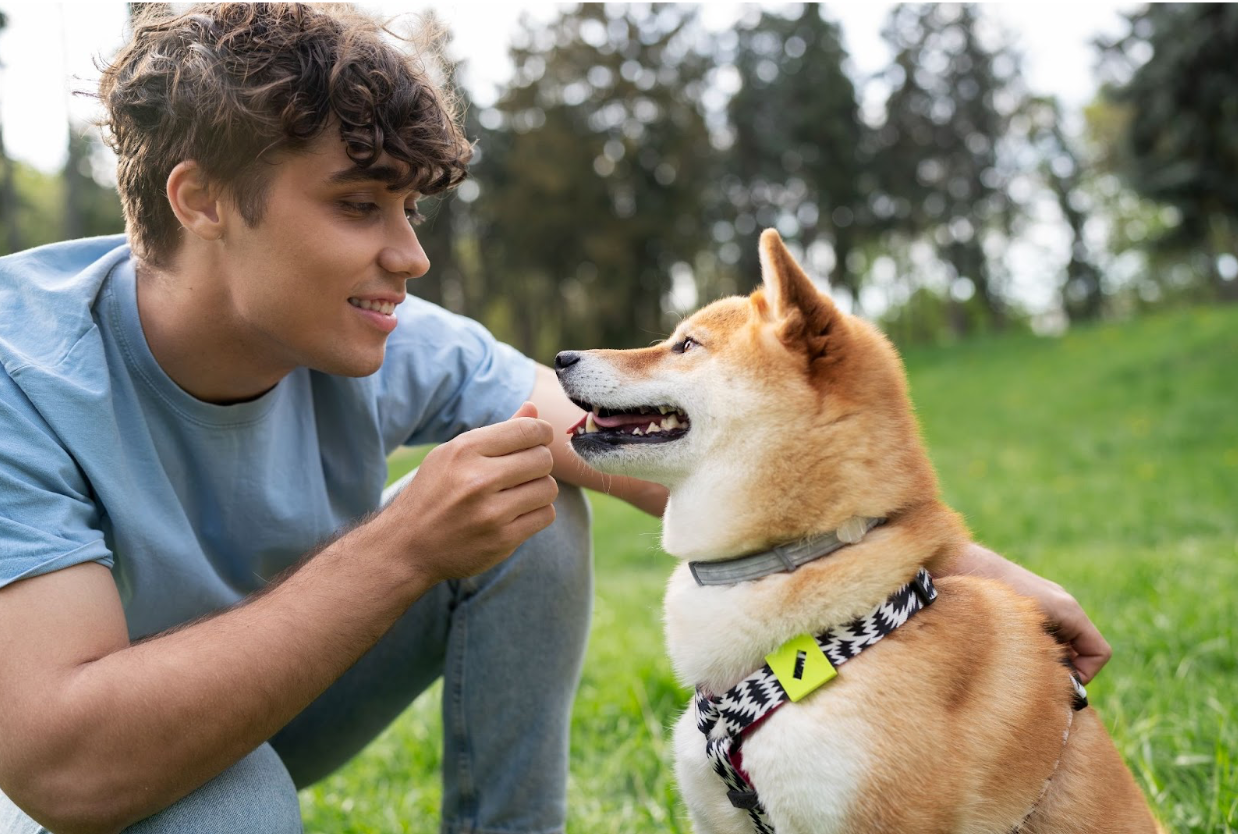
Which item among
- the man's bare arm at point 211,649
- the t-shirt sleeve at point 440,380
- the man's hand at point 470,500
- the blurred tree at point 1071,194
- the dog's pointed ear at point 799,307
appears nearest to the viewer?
the man's bare arm at point 211,649

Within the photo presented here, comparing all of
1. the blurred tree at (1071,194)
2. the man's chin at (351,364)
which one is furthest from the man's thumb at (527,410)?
the blurred tree at (1071,194)

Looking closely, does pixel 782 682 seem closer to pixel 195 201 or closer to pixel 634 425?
pixel 634 425

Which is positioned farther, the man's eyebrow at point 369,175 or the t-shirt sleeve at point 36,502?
the man's eyebrow at point 369,175

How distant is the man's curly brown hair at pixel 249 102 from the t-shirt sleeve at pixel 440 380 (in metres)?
0.43

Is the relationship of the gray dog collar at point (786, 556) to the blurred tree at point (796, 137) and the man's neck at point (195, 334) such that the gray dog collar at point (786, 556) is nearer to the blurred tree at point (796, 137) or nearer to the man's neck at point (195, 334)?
the man's neck at point (195, 334)

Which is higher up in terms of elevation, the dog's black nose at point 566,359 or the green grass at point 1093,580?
the dog's black nose at point 566,359

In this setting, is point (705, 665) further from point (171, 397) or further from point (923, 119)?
point (923, 119)

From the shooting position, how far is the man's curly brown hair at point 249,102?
197 centimetres

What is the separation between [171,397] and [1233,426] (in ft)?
36.4

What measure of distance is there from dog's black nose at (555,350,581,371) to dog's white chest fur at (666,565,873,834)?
55cm

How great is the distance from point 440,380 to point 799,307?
1.00 m

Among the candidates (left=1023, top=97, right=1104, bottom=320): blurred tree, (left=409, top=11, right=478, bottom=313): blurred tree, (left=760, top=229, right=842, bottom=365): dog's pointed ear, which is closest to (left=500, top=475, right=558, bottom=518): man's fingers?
(left=760, top=229, right=842, bottom=365): dog's pointed ear

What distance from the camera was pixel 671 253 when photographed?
22.7 metres

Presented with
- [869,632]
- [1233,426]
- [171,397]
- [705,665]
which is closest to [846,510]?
[869,632]
